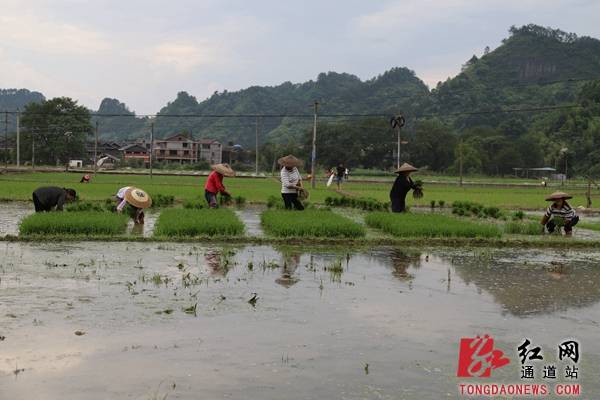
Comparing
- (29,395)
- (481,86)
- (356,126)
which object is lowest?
(29,395)

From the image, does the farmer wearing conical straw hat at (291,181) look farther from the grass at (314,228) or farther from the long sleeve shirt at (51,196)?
the long sleeve shirt at (51,196)

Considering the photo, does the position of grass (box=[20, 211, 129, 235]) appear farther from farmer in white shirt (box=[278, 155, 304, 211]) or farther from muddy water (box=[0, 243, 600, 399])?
farmer in white shirt (box=[278, 155, 304, 211])

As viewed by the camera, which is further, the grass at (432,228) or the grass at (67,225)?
the grass at (432,228)

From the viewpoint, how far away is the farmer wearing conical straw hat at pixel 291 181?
51.8 feet

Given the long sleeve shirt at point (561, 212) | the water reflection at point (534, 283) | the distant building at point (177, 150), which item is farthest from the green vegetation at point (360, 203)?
the distant building at point (177, 150)

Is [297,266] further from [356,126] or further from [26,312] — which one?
[356,126]

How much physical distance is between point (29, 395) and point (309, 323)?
2.53m

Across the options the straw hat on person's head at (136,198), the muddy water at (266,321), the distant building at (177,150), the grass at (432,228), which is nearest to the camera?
the muddy water at (266,321)

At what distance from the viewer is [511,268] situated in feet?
31.0

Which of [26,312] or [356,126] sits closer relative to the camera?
[26,312]

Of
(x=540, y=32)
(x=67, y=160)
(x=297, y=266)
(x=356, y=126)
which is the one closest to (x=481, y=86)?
(x=356, y=126)

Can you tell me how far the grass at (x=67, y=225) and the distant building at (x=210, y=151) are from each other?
271ft

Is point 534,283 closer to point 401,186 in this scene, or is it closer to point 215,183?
point 401,186

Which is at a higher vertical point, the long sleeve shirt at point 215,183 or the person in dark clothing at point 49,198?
the long sleeve shirt at point 215,183
